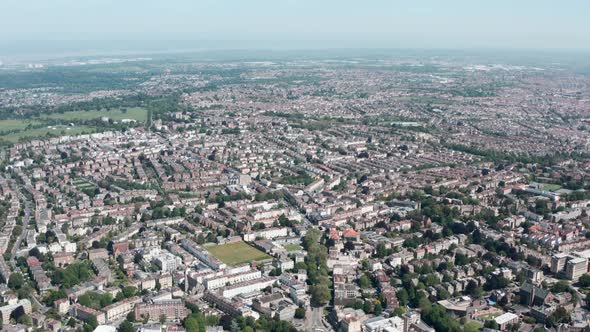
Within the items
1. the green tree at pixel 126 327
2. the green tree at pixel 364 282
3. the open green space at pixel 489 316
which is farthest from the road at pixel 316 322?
the green tree at pixel 126 327

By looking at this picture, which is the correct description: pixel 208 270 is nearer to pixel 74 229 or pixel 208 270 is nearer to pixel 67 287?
pixel 67 287

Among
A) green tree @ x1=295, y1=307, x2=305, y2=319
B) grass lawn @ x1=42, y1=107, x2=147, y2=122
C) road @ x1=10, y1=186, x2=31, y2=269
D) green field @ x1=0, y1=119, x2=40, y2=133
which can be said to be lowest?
road @ x1=10, y1=186, x2=31, y2=269

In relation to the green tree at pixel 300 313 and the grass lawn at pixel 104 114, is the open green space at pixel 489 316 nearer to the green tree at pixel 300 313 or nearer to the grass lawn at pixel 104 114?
the green tree at pixel 300 313

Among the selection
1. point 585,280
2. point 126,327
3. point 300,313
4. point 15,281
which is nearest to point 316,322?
point 300,313

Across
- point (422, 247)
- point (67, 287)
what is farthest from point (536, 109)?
point (67, 287)

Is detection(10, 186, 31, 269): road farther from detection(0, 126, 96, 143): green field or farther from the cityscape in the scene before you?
detection(0, 126, 96, 143): green field

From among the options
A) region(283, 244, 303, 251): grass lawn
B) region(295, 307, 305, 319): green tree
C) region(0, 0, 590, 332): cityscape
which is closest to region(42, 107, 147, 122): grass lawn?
region(0, 0, 590, 332): cityscape
